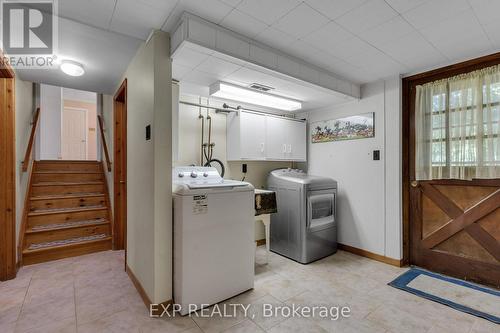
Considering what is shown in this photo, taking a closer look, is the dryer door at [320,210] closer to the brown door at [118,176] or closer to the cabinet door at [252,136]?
the cabinet door at [252,136]

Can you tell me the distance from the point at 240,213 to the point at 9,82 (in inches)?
110

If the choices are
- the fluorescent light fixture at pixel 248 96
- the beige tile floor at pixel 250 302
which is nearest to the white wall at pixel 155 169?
the beige tile floor at pixel 250 302

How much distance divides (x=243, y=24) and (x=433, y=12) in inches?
55.3

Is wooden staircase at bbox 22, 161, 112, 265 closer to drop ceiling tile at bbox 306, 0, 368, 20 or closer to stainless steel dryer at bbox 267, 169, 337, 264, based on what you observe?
stainless steel dryer at bbox 267, 169, 337, 264

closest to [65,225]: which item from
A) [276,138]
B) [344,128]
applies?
[276,138]

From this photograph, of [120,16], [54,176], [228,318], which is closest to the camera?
[120,16]

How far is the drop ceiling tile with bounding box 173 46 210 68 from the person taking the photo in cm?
195

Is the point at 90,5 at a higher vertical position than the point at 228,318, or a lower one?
higher

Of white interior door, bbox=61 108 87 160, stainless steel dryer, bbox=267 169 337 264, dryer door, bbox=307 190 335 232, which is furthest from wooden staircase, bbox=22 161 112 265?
dryer door, bbox=307 190 335 232

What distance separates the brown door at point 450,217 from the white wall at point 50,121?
6.99m

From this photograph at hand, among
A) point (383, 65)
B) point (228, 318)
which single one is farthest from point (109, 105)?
point (383, 65)

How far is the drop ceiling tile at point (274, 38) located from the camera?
2.02 meters

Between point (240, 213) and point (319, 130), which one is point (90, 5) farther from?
point (319, 130)

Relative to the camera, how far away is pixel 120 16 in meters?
1.78
